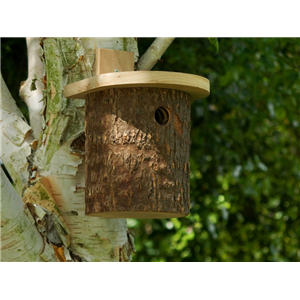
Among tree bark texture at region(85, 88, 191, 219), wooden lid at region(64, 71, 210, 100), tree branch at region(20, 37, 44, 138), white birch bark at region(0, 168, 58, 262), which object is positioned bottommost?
white birch bark at region(0, 168, 58, 262)

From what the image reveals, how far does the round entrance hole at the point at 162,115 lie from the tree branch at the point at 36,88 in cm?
73

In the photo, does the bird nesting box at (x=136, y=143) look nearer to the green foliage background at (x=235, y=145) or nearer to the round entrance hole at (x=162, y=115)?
the round entrance hole at (x=162, y=115)

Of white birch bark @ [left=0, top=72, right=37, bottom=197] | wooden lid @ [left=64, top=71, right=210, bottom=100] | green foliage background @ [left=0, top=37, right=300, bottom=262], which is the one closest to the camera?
wooden lid @ [left=64, top=71, right=210, bottom=100]

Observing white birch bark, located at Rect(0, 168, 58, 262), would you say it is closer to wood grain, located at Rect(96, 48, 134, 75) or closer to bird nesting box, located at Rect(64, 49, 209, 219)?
bird nesting box, located at Rect(64, 49, 209, 219)

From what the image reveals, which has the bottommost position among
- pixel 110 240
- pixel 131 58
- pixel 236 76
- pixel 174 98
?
pixel 110 240

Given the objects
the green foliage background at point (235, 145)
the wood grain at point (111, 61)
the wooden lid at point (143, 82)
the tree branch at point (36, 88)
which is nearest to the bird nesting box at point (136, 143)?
the wooden lid at point (143, 82)

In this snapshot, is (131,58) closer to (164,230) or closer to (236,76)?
(236,76)

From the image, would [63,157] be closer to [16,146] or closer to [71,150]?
[71,150]

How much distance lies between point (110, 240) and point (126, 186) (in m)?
0.51

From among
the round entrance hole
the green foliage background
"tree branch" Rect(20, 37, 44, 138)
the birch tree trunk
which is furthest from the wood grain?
the green foliage background

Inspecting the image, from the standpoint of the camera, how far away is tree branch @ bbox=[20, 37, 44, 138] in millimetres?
2736

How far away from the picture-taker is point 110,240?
2.53 m

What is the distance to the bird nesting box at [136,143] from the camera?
210 cm

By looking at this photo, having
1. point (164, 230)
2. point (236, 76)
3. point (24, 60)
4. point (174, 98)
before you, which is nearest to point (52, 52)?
point (174, 98)
